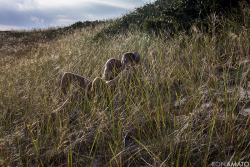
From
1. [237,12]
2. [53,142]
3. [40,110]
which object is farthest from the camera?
[237,12]

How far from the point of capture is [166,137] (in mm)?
1738

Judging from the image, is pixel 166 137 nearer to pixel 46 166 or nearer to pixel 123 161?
pixel 123 161

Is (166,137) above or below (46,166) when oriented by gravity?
above

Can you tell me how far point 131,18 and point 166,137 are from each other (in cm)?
795

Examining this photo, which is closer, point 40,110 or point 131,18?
point 40,110

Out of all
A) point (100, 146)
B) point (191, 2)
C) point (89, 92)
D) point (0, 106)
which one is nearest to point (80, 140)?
point (100, 146)

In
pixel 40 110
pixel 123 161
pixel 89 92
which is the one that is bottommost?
pixel 123 161

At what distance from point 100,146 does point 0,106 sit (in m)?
2.25

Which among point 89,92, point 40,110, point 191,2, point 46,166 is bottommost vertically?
point 46,166

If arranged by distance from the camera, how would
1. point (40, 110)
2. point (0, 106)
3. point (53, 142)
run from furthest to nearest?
point (0, 106) < point (40, 110) < point (53, 142)

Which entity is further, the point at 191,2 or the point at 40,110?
the point at 191,2

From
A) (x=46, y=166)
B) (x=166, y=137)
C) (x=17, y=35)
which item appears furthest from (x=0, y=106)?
(x=17, y=35)

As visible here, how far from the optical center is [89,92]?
9.36 ft

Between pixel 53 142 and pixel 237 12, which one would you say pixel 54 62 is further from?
pixel 237 12
